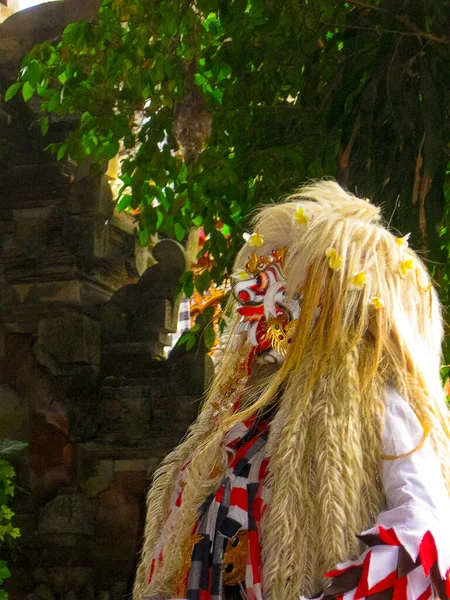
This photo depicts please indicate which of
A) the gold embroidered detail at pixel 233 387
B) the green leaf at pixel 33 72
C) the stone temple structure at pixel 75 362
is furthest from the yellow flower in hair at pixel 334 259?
the stone temple structure at pixel 75 362

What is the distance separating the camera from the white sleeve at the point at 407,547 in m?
2.27

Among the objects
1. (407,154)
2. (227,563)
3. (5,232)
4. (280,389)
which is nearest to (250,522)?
(227,563)

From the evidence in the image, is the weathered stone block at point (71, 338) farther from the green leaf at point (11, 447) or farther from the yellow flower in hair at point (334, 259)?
the yellow flower in hair at point (334, 259)

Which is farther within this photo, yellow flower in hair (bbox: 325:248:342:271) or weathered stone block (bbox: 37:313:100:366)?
weathered stone block (bbox: 37:313:100:366)

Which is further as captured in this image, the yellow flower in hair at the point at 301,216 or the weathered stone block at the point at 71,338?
the weathered stone block at the point at 71,338

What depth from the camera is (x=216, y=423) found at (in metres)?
2.96

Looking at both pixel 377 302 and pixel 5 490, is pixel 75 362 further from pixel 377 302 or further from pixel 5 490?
pixel 377 302

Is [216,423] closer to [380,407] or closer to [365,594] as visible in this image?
[380,407]

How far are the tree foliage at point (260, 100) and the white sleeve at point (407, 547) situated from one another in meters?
1.97

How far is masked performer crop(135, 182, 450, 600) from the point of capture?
236cm

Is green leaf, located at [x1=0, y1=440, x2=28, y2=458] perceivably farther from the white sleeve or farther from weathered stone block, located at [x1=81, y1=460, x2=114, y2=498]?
the white sleeve

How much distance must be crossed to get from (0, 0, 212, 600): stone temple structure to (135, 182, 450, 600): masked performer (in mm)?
4029

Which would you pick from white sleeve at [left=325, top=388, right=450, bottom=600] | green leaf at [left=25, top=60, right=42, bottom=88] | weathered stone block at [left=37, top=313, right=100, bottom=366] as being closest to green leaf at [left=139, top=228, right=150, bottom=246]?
green leaf at [left=25, top=60, right=42, bottom=88]

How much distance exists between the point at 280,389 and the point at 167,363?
4330 mm
